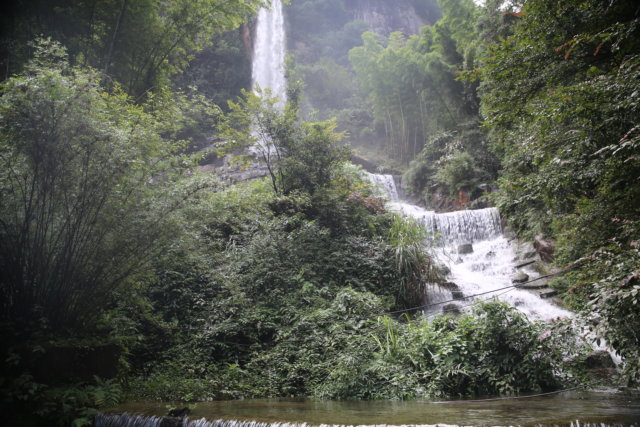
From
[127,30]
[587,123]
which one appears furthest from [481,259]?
[127,30]

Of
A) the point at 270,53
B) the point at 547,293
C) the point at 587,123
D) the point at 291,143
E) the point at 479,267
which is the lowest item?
the point at 547,293

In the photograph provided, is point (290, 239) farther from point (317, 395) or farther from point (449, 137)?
point (449, 137)

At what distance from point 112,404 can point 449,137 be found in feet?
54.9

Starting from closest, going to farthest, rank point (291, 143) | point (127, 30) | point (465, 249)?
point (127, 30)
point (291, 143)
point (465, 249)

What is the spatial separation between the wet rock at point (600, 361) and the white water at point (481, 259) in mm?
1596

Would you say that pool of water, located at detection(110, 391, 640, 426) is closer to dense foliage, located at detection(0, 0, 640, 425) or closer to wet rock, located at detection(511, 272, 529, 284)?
dense foliage, located at detection(0, 0, 640, 425)

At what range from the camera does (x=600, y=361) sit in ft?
17.2

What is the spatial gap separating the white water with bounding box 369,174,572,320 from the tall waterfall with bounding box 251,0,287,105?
13767mm

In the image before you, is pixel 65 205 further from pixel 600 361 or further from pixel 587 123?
pixel 600 361

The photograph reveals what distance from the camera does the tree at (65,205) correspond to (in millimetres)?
3865

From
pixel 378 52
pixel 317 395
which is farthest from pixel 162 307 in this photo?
pixel 378 52

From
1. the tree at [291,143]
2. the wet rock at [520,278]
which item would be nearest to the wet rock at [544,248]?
the wet rock at [520,278]

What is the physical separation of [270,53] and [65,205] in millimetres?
23880

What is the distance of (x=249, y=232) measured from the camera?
309 inches
